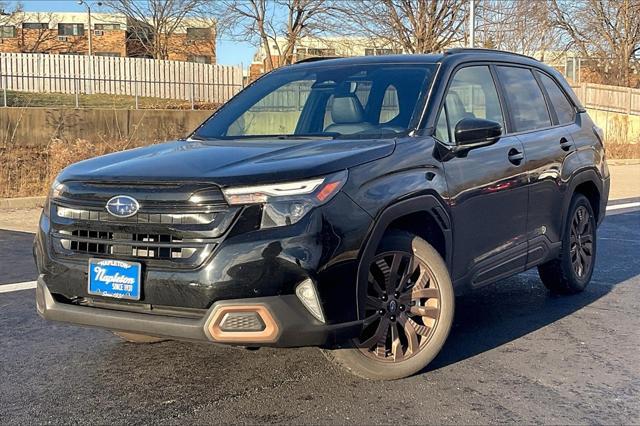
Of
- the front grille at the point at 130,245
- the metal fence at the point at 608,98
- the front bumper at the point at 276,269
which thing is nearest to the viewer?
the front bumper at the point at 276,269

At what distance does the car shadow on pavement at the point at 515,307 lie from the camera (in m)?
4.95

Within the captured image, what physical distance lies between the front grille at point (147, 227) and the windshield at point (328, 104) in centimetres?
128

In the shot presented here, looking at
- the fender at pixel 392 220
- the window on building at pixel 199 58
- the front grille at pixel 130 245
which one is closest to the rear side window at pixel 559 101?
the fender at pixel 392 220

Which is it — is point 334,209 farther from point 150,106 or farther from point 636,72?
point 636,72

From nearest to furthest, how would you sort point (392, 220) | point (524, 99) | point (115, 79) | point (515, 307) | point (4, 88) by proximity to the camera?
1. point (392, 220)
2. point (524, 99)
3. point (515, 307)
4. point (4, 88)
5. point (115, 79)

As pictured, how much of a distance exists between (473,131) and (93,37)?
178 ft

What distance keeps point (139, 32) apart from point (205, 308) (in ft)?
157

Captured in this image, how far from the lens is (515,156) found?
5.16m

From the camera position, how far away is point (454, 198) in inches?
176

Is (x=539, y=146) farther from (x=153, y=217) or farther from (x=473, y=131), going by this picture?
(x=153, y=217)

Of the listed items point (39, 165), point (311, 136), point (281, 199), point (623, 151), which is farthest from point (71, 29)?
point (281, 199)

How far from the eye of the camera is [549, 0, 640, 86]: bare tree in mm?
40125

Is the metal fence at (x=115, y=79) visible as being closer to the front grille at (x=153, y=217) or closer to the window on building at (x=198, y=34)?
the window on building at (x=198, y=34)

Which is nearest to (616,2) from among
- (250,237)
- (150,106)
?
(150,106)
